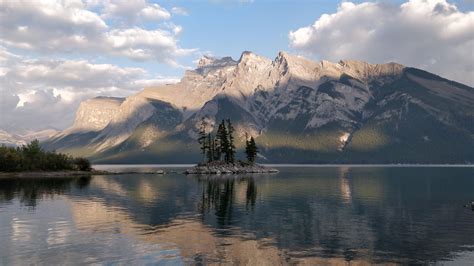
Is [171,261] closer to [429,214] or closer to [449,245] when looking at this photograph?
[449,245]

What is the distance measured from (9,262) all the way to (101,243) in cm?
1116

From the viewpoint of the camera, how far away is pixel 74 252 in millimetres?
47250

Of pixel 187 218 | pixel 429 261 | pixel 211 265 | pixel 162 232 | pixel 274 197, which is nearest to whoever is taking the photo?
pixel 211 265

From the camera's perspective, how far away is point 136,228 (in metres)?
63.5

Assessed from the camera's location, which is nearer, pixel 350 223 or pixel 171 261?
pixel 171 261

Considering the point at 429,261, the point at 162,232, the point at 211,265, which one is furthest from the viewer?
the point at 162,232

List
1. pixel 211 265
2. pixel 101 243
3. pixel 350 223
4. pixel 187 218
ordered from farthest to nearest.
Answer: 1. pixel 187 218
2. pixel 350 223
3. pixel 101 243
4. pixel 211 265

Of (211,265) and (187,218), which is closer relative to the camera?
(211,265)

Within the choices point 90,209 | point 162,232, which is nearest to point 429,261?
point 162,232

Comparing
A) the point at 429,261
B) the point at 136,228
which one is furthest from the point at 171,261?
the point at 429,261

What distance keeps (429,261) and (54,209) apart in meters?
67.5

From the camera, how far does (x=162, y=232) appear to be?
6022cm

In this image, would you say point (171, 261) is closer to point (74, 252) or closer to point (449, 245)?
point (74, 252)

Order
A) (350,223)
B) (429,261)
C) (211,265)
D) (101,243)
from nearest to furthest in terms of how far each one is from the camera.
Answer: (211,265)
(429,261)
(101,243)
(350,223)
